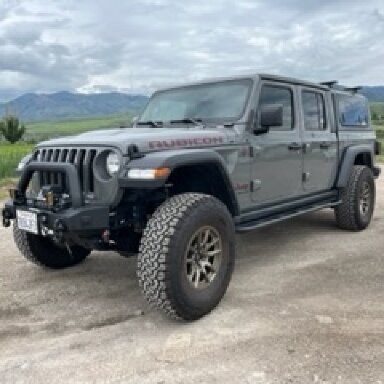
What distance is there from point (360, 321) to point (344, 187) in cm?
291

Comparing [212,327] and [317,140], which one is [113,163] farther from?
[317,140]

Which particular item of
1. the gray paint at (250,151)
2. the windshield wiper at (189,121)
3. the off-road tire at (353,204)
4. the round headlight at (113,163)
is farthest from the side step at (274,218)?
the round headlight at (113,163)

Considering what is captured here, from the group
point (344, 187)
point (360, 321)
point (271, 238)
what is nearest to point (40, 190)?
point (360, 321)

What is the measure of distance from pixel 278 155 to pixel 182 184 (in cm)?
116

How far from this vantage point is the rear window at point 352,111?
6.60 metres

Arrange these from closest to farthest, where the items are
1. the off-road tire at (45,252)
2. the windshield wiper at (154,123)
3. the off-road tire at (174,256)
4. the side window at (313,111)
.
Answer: the off-road tire at (174,256) < the off-road tire at (45,252) < the windshield wiper at (154,123) < the side window at (313,111)

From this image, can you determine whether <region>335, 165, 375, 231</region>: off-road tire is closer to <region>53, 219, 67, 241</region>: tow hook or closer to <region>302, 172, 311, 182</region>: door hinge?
<region>302, 172, 311, 182</region>: door hinge

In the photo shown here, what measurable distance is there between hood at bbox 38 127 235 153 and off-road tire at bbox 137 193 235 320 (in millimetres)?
444

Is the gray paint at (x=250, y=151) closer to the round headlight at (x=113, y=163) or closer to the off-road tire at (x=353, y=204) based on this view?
the round headlight at (x=113, y=163)

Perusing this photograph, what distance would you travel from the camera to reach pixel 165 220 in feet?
11.9

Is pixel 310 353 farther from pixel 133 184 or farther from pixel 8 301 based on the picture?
pixel 8 301

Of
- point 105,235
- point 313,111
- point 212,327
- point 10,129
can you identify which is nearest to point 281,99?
point 313,111

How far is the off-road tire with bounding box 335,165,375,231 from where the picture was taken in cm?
639

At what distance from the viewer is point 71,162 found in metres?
3.94
